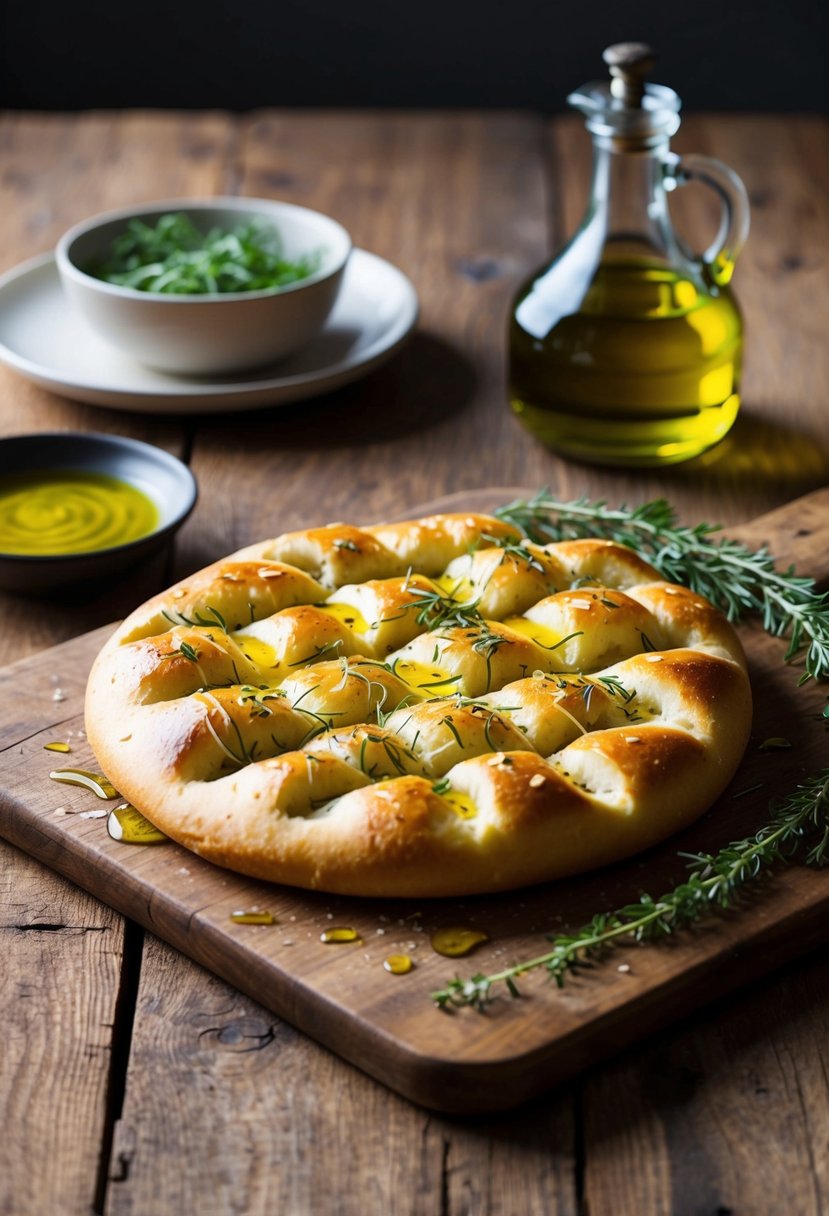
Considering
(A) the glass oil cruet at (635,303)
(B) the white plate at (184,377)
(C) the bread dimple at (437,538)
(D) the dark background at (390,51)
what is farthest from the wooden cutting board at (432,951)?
(D) the dark background at (390,51)

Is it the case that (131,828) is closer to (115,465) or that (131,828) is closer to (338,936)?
(338,936)

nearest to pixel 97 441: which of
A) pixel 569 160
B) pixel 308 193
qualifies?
pixel 308 193

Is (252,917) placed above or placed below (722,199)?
below

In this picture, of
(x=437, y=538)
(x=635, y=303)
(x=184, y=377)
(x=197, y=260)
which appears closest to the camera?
(x=437, y=538)

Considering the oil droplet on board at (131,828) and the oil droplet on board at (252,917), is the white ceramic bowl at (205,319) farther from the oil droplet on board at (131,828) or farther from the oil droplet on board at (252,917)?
the oil droplet on board at (252,917)

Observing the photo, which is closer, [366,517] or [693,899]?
[693,899]

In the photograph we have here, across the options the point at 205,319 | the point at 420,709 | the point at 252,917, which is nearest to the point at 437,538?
the point at 420,709

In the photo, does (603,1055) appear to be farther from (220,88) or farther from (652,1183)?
(220,88)
